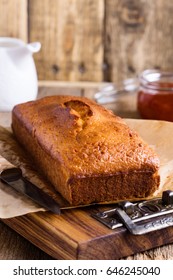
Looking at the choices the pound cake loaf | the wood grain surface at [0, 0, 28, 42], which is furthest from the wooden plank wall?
the pound cake loaf

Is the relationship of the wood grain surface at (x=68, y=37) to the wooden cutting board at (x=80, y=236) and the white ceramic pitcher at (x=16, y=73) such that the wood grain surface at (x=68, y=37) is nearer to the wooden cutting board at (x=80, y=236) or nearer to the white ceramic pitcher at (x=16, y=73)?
the white ceramic pitcher at (x=16, y=73)

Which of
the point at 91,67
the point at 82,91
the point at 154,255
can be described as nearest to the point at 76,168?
the point at 154,255

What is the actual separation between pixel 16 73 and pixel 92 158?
70 cm

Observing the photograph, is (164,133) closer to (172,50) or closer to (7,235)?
(7,235)

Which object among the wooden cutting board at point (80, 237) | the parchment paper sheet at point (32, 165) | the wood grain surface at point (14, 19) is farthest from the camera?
the wood grain surface at point (14, 19)

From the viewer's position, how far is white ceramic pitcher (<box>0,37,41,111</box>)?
1897 millimetres

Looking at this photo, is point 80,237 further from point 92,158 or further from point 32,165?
point 32,165

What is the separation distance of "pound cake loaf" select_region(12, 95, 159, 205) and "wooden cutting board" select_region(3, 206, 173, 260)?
0.06 m

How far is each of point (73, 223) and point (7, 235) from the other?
0.16m

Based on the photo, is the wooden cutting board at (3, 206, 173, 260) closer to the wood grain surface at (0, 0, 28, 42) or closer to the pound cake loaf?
the pound cake loaf

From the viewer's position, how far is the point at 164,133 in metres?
1.60

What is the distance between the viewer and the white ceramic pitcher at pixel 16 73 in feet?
6.23

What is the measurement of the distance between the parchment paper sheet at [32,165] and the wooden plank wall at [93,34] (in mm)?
833

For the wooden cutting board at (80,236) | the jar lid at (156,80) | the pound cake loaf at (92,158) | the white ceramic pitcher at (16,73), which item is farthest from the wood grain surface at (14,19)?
the wooden cutting board at (80,236)
